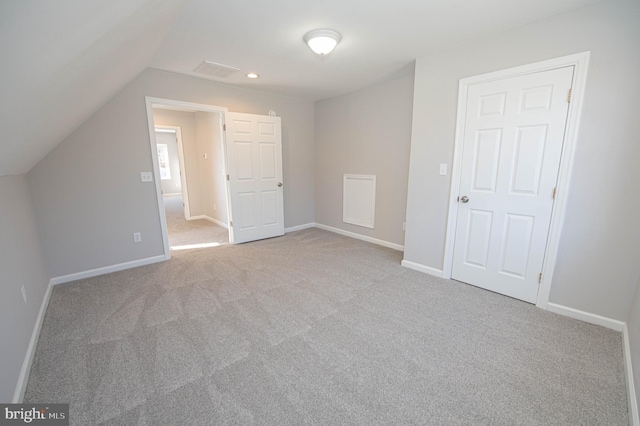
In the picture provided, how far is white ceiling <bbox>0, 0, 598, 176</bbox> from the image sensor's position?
0.98 metres

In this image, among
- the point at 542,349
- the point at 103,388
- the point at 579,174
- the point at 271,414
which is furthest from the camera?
the point at 579,174

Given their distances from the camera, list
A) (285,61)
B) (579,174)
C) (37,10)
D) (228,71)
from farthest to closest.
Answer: (228,71) → (285,61) → (579,174) → (37,10)

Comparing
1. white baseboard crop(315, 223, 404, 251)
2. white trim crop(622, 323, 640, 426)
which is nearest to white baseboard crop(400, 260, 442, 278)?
white baseboard crop(315, 223, 404, 251)

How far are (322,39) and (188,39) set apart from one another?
1.24 metres

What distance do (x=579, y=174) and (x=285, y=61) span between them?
2926 mm

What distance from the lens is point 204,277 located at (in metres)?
2.92

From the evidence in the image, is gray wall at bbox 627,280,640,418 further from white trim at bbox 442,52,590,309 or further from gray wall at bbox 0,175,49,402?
gray wall at bbox 0,175,49,402

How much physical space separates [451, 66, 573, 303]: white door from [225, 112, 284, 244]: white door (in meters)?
2.80

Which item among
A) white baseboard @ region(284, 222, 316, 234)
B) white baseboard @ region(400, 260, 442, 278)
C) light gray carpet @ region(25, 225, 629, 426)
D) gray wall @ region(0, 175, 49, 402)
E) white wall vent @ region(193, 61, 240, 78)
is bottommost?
light gray carpet @ region(25, 225, 629, 426)

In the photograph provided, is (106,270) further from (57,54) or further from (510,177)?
(510,177)

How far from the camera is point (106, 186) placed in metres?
2.97

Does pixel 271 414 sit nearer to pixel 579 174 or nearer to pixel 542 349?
pixel 542 349

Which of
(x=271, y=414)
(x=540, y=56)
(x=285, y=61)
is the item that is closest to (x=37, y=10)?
(x=271, y=414)
